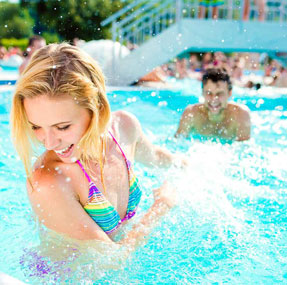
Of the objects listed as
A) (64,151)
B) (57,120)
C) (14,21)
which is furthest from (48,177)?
(14,21)

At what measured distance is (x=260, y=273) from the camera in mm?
2062

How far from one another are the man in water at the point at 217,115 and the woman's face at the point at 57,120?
3.15 m

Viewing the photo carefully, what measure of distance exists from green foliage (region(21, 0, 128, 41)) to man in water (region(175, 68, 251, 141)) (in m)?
30.9

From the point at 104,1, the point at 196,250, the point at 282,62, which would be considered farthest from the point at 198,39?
the point at 104,1

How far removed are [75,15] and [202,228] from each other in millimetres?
34862

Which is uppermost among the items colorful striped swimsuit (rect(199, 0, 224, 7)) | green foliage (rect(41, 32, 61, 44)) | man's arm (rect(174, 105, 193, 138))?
colorful striped swimsuit (rect(199, 0, 224, 7))

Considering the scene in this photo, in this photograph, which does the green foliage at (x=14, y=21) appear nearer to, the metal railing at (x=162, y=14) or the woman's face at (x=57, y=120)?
the metal railing at (x=162, y=14)

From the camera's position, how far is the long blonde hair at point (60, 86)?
1493 millimetres

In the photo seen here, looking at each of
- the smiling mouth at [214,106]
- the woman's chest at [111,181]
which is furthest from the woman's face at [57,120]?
the smiling mouth at [214,106]

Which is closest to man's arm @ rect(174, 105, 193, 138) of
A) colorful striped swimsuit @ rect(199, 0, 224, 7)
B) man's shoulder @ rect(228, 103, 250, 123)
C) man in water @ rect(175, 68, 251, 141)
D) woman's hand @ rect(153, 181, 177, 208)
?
man in water @ rect(175, 68, 251, 141)

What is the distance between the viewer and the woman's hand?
2031 millimetres

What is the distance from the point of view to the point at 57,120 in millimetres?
1526

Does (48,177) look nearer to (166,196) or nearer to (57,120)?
(57,120)

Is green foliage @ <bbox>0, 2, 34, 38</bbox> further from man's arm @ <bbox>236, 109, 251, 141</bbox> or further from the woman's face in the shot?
the woman's face
